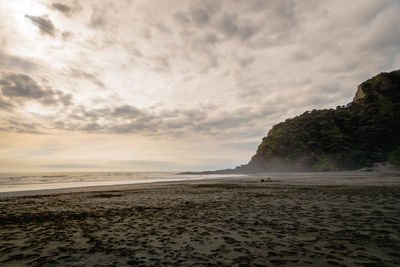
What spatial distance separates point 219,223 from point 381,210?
23.1 ft

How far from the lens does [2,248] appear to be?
5.84 m

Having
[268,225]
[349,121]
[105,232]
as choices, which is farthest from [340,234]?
[349,121]

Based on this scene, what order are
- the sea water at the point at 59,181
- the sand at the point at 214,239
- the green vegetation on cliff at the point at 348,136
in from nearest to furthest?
the sand at the point at 214,239, the sea water at the point at 59,181, the green vegetation on cliff at the point at 348,136

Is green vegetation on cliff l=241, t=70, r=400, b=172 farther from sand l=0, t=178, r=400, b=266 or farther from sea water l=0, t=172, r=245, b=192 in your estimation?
sand l=0, t=178, r=400, b=266

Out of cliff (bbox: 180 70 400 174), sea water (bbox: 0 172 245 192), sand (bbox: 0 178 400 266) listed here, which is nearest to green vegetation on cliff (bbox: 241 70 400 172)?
cliff (bbox: 180 70 400 174)

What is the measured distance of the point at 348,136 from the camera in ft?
290

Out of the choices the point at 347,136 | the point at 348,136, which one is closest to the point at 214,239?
the point at 347,136

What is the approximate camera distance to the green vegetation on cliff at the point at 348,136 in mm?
77688

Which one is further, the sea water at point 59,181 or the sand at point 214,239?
the sea water at point 59,181

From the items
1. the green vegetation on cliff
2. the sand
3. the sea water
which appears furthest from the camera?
the green vegetation on cliff

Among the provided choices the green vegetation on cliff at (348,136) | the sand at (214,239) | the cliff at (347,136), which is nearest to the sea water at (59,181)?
the sand at (214,239)

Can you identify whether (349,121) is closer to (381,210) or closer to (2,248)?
(381,210)

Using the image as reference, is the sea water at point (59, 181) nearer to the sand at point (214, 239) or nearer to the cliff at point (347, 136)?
the sand at point (214, 239)

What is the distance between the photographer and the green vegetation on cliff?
7769 centimetres
